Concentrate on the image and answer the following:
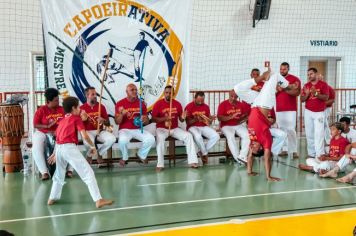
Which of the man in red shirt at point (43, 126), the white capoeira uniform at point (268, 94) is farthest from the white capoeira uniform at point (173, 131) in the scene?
the man in red shirt at point (43, 126)

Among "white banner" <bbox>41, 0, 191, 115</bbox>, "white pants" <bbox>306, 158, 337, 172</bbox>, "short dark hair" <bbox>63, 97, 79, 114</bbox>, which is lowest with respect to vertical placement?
"white pants" <bbox>306, 158, 337, 172</bbox>

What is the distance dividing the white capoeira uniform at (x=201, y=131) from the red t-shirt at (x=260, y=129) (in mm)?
1400

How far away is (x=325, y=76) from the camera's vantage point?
17156 mm

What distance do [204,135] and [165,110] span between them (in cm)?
97

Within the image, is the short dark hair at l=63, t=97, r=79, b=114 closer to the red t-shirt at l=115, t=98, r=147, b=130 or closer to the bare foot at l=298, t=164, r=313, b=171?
the red t-shirt at l=115, t=98, r=147, b=130

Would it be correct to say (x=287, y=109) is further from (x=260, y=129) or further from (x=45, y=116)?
(x=45, y=116)

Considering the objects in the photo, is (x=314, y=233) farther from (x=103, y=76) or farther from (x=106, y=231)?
(x=103, y=76)

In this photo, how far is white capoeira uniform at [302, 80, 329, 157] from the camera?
8.63 meters

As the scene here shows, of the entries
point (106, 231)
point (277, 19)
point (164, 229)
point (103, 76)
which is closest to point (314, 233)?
point (164, 229)

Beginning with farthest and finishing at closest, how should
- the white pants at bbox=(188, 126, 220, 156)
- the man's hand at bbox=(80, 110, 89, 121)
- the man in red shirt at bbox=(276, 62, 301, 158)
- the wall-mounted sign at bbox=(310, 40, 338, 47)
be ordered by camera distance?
the wall-mounted sign at bbox=(310, 40, 338, 47) → the man in red shirt at bbox=(276, 62, 301, 158) → the white pants at bbox=(188, 126, 220, 156) → the man's hand at bbox=(80, 110, 89, 121)

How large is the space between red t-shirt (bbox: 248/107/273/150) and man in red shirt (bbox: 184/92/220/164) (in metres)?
1.40

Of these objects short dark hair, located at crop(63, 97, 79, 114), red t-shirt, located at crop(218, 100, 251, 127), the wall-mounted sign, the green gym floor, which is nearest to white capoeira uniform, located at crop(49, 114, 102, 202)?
short dark hair, located at crop(63, 97, 79, 114)

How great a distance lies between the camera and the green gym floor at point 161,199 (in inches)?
200

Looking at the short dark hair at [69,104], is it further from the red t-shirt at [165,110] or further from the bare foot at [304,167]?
the bare foot at [304,167]
